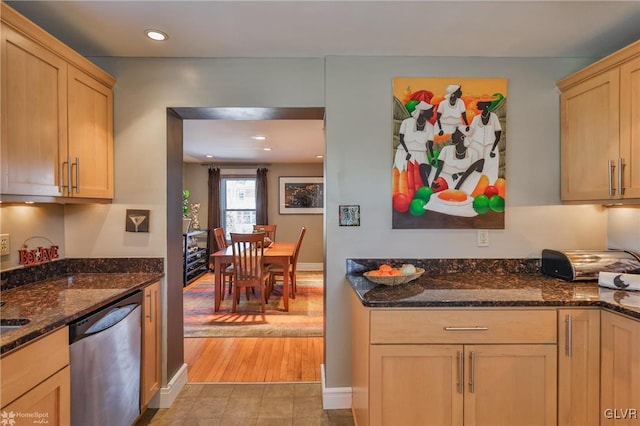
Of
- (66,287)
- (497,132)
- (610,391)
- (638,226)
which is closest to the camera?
(610,391)

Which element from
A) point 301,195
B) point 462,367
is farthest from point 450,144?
point 301,195

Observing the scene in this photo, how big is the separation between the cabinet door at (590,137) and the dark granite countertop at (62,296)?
268cm

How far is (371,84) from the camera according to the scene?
2133 mm

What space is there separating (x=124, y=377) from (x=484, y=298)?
6.10ft

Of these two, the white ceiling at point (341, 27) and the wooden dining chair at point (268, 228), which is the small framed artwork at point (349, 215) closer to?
the white ceiling at point (341, 27)

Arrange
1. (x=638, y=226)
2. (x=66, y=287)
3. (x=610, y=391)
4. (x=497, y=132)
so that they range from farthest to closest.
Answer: (x=497, y=132), (x=638, y=226), (x=66, y=287), (x=610, y=391)

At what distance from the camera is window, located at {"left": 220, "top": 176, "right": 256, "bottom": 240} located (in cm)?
676

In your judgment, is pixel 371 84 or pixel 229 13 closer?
pixel 229 13

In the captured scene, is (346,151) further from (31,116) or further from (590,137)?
(31,116)

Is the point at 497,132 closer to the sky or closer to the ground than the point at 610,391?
closer to the sky

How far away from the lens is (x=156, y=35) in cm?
184

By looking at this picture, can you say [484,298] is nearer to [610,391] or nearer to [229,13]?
[610,391]

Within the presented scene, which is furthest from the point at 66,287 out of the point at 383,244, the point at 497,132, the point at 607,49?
the point at 607,49

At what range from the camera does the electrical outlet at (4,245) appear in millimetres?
1689
